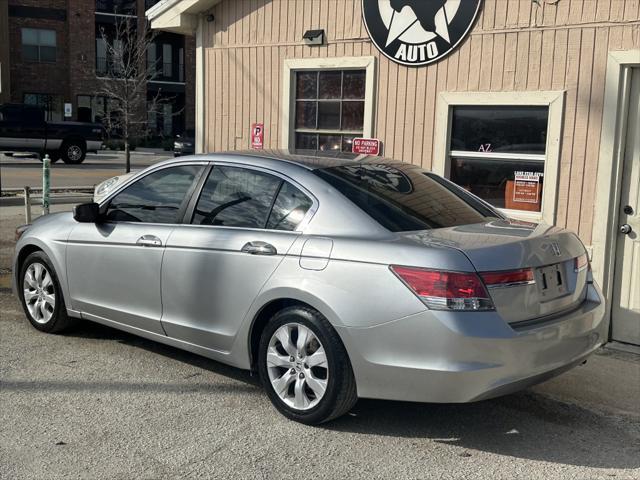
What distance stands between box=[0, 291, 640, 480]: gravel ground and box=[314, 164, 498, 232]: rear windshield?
1.19 meters

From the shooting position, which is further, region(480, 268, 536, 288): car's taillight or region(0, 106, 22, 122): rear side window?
region(0, 106, 22, 122): rear side window

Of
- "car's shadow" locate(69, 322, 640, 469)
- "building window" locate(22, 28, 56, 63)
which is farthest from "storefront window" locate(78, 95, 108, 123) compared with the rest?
"car's shadow" locate(69, 322, 640, 469)

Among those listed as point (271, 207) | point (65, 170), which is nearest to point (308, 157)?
point (271, 207)

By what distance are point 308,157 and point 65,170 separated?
787 inches

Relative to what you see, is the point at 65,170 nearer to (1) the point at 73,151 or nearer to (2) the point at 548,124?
(1) the point at 73,151

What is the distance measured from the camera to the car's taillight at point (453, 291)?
3.69 meters

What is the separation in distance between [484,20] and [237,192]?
3.49 m

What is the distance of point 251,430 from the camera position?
4.17m

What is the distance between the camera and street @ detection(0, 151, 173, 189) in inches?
752

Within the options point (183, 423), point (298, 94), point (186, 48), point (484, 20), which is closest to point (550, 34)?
point (484, 20)

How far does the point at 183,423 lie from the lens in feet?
13.9

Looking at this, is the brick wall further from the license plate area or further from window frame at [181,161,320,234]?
the license plate area

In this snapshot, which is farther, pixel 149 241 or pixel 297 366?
pixel 149 241

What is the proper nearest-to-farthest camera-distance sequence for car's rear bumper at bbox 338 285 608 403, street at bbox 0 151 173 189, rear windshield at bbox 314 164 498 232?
car's rear bumper at bbox 338 285 608 403, rear windshield at bbox 314 164 498 232, street at bbox 0 151 173 189
